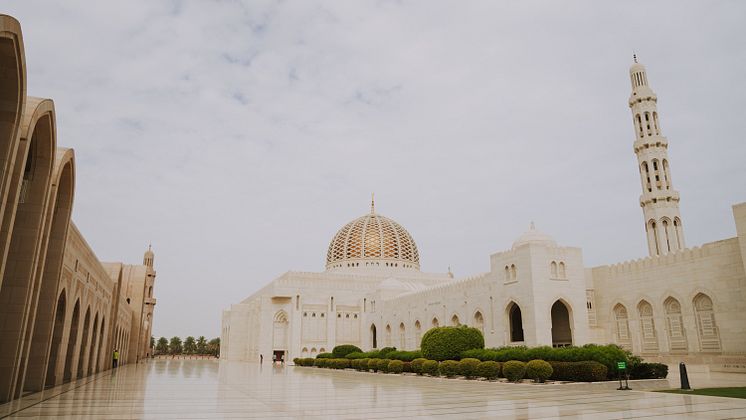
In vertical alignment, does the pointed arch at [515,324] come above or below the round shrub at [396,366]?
above

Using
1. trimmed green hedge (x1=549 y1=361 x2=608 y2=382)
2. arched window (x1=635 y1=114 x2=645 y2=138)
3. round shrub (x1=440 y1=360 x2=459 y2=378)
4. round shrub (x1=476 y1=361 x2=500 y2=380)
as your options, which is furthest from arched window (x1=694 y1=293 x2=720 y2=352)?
arched window (x1=635 y1=114 x2=645 y2=138)

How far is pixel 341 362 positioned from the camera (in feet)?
86.0

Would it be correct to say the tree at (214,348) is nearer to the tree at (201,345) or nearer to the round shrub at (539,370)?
the tree at (201,345)

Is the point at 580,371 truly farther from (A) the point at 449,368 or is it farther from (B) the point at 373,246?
(B) the point at 373,246

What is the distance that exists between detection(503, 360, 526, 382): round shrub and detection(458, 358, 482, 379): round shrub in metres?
1.60

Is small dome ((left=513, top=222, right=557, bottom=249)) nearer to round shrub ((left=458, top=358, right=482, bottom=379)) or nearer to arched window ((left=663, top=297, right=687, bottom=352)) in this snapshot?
arched window ((left=663, top=297, right=687, bottom=352))

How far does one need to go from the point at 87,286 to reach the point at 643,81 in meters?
28.5


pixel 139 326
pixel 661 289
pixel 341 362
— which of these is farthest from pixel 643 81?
pixel 139 326

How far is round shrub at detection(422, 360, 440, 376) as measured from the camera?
18.5 m

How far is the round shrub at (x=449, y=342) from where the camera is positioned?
19.9 m

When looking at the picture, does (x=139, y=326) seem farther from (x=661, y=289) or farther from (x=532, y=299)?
(x=661, y=289)

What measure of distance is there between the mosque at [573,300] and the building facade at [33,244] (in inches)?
694

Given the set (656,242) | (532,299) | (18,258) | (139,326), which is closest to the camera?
(18,258)

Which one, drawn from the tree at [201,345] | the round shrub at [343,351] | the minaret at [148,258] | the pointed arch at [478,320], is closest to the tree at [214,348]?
the tree at [201,345]
